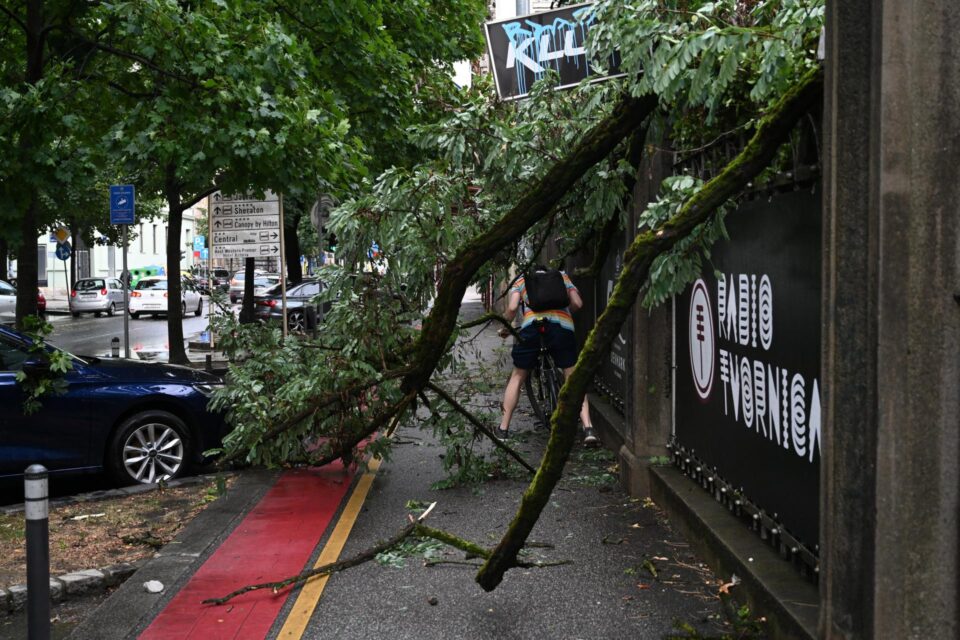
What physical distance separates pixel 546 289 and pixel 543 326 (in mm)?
439

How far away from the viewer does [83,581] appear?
6195mm

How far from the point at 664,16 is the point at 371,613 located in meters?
3.46

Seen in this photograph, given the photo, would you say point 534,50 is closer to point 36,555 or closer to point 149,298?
point 36,555

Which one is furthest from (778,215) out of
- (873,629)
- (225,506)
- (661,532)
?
(225,506)

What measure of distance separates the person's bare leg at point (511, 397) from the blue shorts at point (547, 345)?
9cm

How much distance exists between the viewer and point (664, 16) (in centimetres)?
571

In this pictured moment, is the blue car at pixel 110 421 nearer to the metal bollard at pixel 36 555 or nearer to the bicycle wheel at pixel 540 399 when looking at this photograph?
the bicycle wheel at pixel 540 399

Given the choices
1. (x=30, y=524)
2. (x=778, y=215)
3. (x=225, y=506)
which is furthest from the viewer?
(x=225, y=506)

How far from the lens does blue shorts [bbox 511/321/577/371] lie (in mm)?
10047

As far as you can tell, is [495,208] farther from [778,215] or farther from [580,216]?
[778,215]

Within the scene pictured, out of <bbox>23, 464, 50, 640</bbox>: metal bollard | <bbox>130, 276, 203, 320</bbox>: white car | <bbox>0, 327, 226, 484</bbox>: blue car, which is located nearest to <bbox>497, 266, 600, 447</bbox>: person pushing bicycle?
<bbox>0, 327, 226, 484</bbox>: blue car

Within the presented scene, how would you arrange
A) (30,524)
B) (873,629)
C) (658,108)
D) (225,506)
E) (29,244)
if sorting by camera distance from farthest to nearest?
(29,244) < (225,506) < (658,108) < (30,524) < (873,629)

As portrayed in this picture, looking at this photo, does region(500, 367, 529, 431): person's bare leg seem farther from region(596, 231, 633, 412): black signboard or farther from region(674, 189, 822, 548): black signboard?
region(674, 189, 822, 548): black signboard

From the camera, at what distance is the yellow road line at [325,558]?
17.2ft
